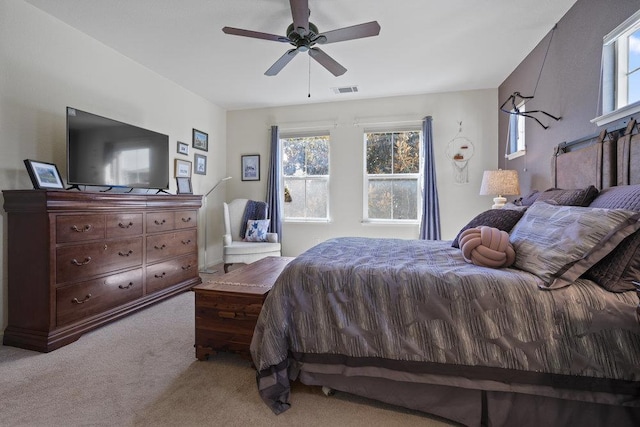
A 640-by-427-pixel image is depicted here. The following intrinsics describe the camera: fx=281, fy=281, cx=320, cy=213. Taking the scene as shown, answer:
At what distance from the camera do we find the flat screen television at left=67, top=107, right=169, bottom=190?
2.33m

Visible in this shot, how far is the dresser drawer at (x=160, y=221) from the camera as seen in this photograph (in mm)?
2812

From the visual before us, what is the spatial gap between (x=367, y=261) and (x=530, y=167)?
258 cm

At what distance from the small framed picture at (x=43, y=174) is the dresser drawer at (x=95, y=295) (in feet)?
2.60

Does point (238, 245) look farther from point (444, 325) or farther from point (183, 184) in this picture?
point (444, 325)

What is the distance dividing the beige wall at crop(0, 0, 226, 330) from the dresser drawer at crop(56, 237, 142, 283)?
0.49 m

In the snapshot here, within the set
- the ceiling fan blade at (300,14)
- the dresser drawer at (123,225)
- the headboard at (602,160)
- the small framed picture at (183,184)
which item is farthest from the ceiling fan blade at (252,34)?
the headboard at (602,160)

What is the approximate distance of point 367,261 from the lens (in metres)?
1.56

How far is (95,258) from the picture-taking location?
2.28m

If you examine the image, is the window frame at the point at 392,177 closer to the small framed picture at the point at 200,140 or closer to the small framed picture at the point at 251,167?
the small framed picture at the point at 251,167

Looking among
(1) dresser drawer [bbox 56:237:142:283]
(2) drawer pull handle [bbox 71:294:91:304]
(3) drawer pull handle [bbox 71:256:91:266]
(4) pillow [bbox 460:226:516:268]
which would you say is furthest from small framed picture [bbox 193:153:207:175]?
(4) pillow [bbox 460:226:516:268]

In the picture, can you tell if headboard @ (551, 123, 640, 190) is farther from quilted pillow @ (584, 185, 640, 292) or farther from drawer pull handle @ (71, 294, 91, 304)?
drawer pull handle @ (71, 294, 91, 304)

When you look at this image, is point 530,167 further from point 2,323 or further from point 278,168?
point 2,323

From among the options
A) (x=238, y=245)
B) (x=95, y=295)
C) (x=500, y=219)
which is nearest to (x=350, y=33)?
(x=500, y=219)

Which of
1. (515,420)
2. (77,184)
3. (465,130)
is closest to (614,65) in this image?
(465,130)
